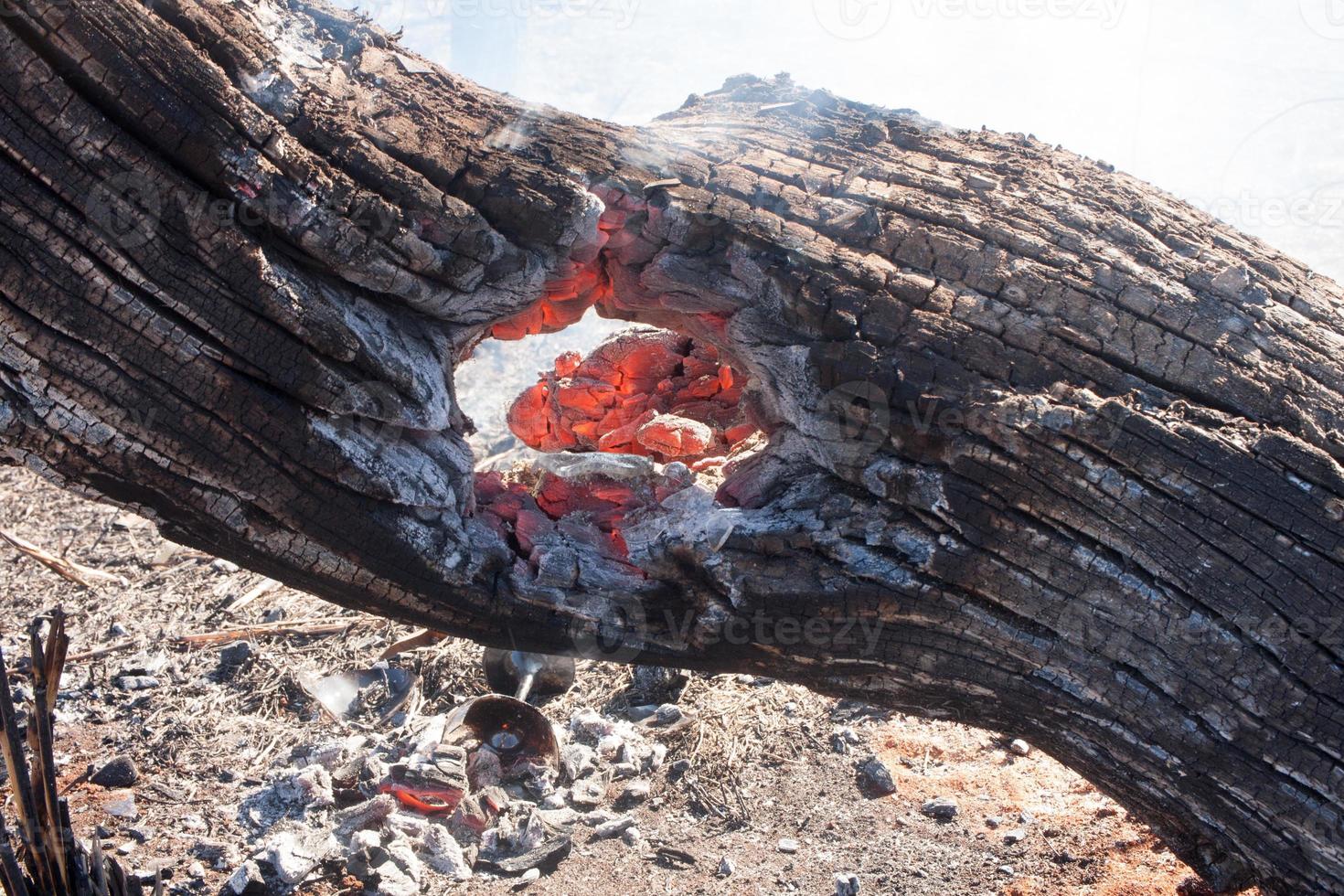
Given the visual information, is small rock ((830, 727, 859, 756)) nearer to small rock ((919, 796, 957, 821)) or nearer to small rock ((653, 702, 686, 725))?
small rock ((919, 796, 957, 821))

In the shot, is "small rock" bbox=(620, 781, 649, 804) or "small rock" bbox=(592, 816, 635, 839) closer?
"small rock" bbox=(592, 816, 635, 839)

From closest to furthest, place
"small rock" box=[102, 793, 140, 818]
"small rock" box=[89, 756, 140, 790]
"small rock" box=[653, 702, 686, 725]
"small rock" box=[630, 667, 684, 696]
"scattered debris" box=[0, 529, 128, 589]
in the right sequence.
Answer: "small rock" box=[102, 793, 140, 818], "small rock" box=[89, 756, 140, 790], "small rock" box=[653, 702, 686, 725], "small rock" box=[630, 667, 684, 696], "scattered debris" box=[0, 529, 128, 589]

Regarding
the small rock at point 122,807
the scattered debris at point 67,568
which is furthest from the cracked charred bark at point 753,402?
the scattered debris at point 67,568

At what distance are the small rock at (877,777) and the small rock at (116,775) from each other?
3498 mm

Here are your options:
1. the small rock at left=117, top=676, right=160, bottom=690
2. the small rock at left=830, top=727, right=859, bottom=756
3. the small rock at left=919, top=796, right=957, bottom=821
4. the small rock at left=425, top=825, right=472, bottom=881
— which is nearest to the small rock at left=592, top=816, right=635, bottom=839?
the small rock at left=425, top=825, right=472, bottom=881

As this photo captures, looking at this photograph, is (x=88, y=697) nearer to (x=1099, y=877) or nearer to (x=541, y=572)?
(x=541, y=572)

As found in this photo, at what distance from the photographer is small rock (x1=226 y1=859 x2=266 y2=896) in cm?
349

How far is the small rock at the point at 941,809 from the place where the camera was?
391cm

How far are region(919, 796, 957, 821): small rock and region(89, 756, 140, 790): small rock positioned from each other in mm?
3733

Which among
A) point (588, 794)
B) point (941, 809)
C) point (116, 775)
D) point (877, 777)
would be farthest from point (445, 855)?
point (941, 809)

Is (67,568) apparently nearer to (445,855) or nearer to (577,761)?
(445,855)

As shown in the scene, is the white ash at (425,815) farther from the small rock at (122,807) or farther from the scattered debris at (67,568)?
the scattered debris at (67,568)

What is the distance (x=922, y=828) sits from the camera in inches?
152

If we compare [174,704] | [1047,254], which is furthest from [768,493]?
[174,704]
